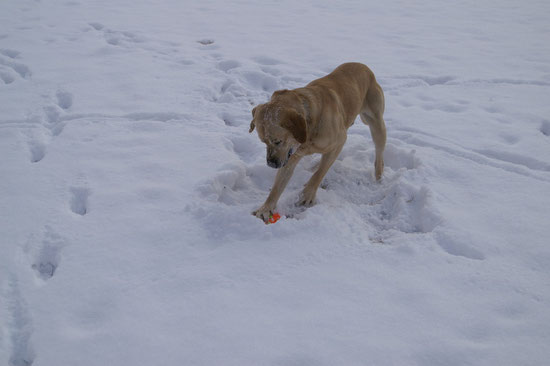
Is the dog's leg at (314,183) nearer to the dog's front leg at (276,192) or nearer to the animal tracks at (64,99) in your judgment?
the dog's front leg at (276,192)

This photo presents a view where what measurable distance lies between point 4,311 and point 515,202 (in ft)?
14.6

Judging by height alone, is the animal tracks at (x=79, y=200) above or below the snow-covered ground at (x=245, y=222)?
below

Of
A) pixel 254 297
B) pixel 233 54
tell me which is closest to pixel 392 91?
pixel 233 54

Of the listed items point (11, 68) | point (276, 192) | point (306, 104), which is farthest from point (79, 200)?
point (11, 68)

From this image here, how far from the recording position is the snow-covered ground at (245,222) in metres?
2.49

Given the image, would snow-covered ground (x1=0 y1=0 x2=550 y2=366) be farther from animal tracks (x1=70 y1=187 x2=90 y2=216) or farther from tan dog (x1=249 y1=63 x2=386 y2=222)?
tan dog (x1=249 y1=63 x2=386 y2=222)

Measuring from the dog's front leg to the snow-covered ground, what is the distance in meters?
0.14

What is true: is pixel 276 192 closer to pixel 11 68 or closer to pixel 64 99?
pixel 64 99

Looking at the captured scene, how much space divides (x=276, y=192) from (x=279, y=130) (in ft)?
2.34

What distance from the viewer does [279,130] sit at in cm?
323

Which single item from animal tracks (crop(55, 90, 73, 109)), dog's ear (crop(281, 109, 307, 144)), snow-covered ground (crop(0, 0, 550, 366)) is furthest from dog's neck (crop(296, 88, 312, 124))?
animal tracks (crop(55, 90, 73, 109))

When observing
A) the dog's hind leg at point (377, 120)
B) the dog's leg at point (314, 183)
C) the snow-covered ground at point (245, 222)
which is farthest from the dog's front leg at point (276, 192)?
the dog's hind leg at point (377, 120)

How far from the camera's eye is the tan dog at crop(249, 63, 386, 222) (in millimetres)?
3244

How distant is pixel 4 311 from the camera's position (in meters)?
2.58
